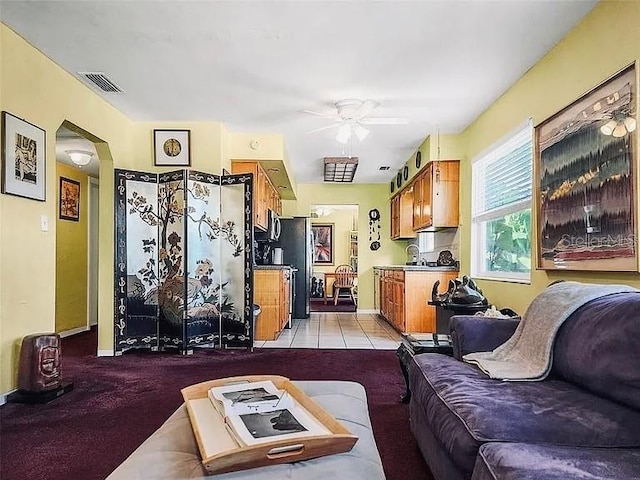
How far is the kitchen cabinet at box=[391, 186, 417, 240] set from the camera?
7.11 metres

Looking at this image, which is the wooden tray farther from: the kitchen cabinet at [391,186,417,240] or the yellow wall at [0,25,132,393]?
the kitchen cabinet at [391,186,417,240]

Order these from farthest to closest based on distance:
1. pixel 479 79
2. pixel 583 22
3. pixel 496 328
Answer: pixel 479 79, pixel 583 22, pixel 496 328

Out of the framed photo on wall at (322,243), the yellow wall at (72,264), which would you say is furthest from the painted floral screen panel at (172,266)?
the framed photo on wall at (322,243)

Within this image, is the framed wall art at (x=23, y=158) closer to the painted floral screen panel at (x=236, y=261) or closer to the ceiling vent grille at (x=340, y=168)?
the painted floral screen panel at (x=236, y=261)

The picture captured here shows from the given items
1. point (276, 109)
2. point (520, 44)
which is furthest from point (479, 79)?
point (276, 109)

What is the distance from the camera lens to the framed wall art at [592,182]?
2.41m

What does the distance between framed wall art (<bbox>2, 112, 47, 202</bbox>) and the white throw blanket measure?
3.07 meters

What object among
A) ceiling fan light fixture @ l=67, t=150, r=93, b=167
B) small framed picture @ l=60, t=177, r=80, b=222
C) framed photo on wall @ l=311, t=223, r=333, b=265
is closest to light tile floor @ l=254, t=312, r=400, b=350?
ceiling fan light fixture @ l=67, t=150, r=93, b=167

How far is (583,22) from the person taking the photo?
2.90 meters

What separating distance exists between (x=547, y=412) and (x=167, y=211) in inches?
159

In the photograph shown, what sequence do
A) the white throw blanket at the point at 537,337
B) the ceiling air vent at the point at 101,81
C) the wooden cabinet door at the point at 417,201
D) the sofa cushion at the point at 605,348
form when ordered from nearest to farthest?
the sofa cushion at the point at 605,348 → the white throw blanket at the point at 537,337 → the ceiling air vent at the point at 101,81 → the wooden cabinet door at the point at 417,201

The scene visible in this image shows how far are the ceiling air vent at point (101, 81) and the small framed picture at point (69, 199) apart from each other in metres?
2.62

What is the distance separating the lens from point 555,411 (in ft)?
5.09

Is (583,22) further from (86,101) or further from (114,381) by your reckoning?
(114,381)
